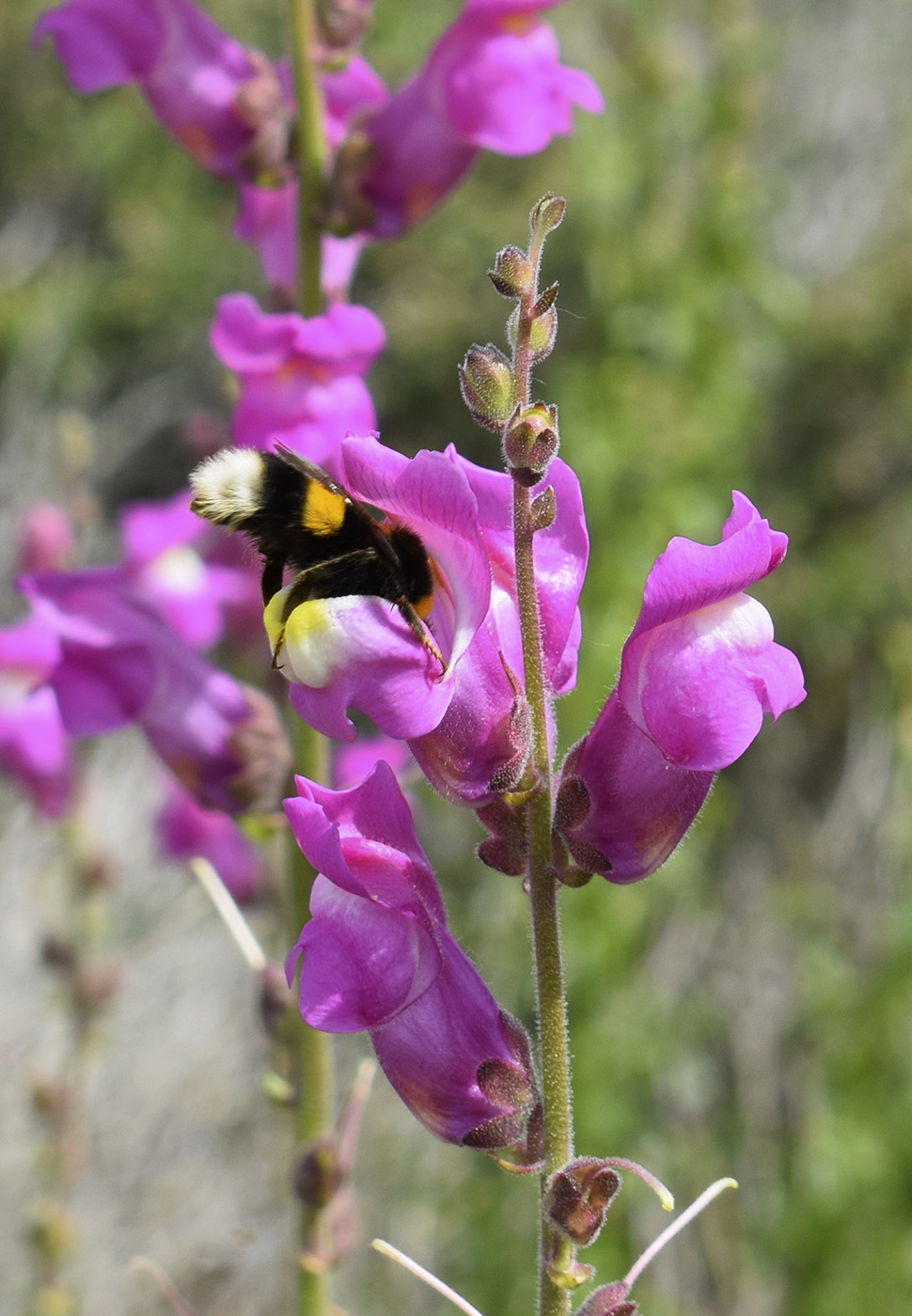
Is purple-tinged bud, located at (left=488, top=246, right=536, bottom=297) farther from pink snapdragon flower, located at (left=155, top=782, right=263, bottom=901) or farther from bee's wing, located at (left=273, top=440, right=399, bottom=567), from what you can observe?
pink snapdragon flower, located at (left=155, top=782, right=263, bottom=901)

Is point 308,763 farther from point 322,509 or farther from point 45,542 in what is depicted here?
point 45,542

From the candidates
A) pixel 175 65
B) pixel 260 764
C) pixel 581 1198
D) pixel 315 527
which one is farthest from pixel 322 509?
pixel 175 65

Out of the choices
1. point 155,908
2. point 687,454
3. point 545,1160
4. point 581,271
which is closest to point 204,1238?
point 155,908

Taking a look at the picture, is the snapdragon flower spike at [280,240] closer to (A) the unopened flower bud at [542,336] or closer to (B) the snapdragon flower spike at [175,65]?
(B) the snapdragon flower spike at [175,65]

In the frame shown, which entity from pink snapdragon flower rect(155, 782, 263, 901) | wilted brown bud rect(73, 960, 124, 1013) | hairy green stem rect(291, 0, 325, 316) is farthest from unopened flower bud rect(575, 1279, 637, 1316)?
wilted brown bud rect(73, 960, 124, 1013)

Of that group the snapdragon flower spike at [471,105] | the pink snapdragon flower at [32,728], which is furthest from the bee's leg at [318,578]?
the pink snapdragon flower at [32,728]
